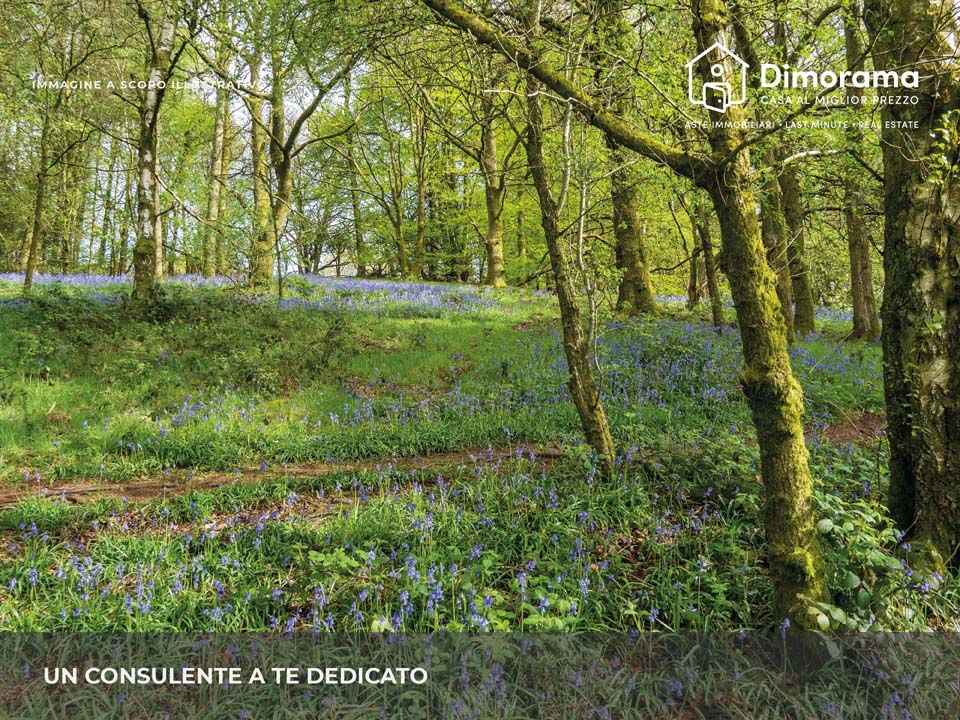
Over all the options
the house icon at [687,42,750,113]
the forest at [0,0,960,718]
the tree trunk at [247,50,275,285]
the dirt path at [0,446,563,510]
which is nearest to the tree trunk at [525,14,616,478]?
the forest at [0,0,960,718]

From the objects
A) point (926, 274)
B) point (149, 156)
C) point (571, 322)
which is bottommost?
point (571, 322)

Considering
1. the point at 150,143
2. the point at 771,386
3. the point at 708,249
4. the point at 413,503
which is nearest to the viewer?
the point at 771,386

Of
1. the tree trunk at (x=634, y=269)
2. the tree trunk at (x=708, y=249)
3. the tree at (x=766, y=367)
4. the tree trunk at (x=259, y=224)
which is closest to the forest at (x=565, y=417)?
the tree at (x=766, y=367)

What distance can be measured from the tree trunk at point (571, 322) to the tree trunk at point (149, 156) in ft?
27.4

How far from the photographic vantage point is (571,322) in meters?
5.09

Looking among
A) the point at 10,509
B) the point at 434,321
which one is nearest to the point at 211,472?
the point at 10,509

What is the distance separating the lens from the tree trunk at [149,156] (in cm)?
976

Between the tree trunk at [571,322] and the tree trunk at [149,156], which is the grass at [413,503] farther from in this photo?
the tree trunk at [149,156]

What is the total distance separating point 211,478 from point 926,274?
669cm

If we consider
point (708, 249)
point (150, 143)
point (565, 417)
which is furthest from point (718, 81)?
point (150, 143)

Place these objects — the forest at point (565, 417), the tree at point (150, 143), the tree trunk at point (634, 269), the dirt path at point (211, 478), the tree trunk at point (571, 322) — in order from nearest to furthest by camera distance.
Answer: the forest at point (565, 417)
the dirt path at point (211, 478)
the tree trunk at point (571, 322)
the tree at point (150, 143)
the tree trunk at point (634, 269)

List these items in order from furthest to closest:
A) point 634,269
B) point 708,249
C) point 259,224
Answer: point 634,269, point 259,224, point 708,249

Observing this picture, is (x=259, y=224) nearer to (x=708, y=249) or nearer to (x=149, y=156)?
(x=149, y=156)

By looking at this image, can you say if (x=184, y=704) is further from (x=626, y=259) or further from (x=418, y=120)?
(x=418, y=120)
